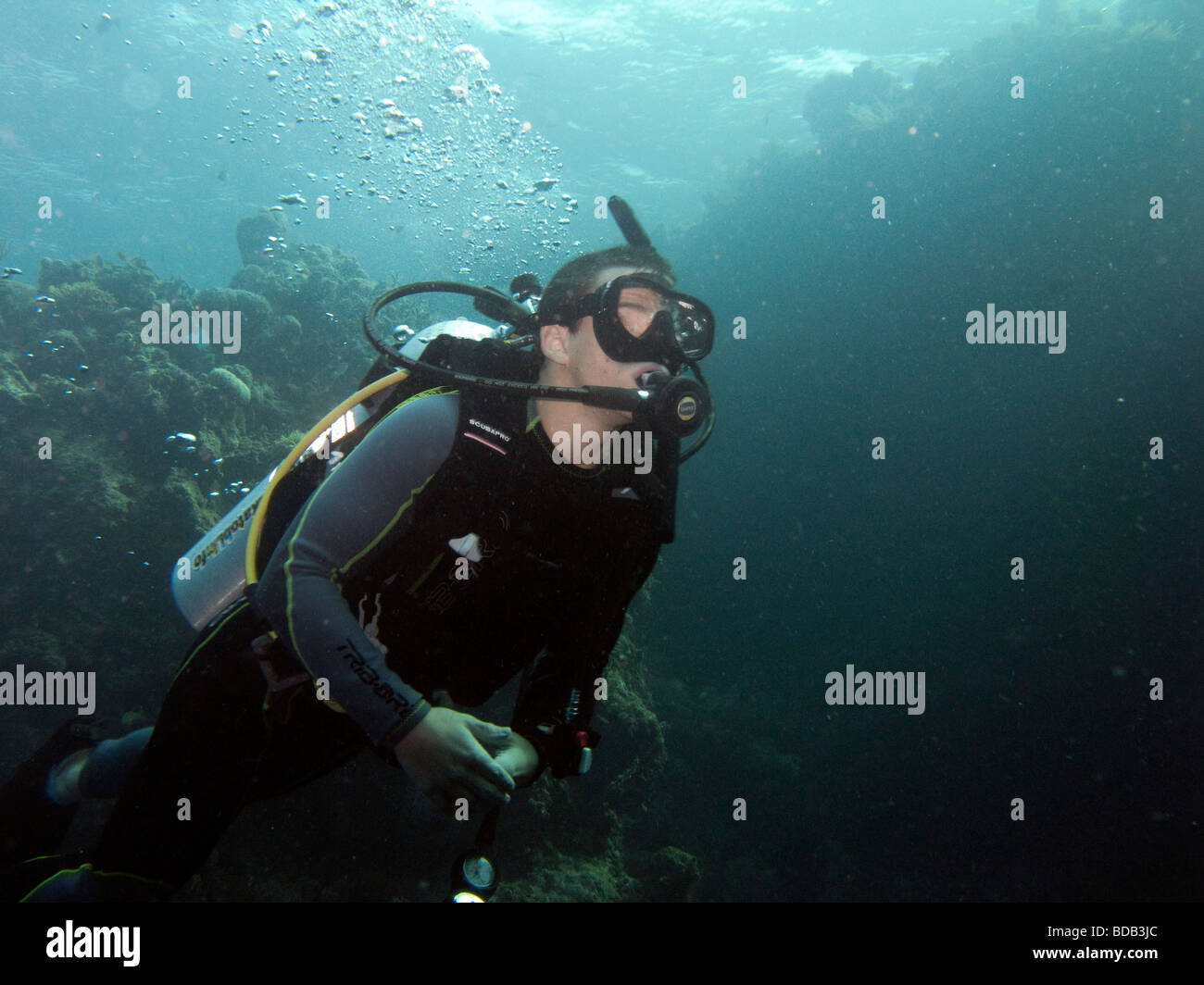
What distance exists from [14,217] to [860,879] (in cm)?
7545

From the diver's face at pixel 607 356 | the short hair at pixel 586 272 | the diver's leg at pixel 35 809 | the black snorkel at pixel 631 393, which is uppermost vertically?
the short hair at pixel 586 272

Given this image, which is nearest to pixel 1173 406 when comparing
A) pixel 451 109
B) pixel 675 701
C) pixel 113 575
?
pixel 675 701

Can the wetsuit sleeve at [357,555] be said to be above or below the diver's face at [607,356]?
below

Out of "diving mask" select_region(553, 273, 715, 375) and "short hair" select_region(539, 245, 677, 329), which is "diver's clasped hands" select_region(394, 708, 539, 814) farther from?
"short hair" select_region(539, 245, 677, 329)

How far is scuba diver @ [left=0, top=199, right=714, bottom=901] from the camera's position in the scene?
1897 mm

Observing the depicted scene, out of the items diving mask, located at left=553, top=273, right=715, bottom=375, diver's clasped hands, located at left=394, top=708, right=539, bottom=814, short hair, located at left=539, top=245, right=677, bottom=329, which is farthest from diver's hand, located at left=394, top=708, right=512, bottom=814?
A: short hair, located at left=539, top=245, right=677, bottom=329

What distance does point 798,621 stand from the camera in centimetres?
1678

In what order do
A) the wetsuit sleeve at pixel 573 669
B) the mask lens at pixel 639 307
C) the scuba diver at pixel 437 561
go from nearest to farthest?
the scuba diver at pixel 437 561 → the wetsuit sleeve at pixel 573 669 → the mask lens at pixel 639 307

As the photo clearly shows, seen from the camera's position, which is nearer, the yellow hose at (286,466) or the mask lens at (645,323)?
the yellow hose at (286,466)

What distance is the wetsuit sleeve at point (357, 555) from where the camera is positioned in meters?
1.67

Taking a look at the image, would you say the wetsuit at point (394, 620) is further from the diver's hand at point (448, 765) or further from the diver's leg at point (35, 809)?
the diver's leg at point (35, 809)

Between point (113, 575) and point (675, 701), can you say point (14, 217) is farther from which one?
point (675, 701)

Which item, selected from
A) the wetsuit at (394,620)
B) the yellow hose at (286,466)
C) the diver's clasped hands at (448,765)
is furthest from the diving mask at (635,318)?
the diver's clasped hands at (448,765)

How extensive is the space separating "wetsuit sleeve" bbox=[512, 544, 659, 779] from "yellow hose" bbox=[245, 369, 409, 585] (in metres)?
1.22
